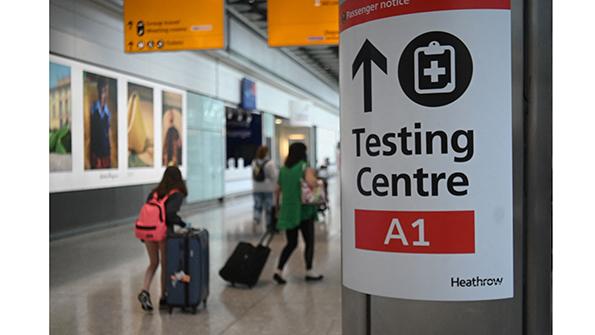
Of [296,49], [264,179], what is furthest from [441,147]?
[296,49]

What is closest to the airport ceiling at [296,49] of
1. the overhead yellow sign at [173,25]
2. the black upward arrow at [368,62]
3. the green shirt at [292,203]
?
the overhead yellow sign at [173,25]

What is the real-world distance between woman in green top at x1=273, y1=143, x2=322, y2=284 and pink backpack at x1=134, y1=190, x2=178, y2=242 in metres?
1.72

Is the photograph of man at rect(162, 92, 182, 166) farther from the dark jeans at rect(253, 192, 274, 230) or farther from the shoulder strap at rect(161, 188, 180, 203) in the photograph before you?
the shoulder strap at rect(161, 188, 180, 203)

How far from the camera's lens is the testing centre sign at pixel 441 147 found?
2461 mm

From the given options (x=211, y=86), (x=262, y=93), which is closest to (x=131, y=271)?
(x=211, y=86)

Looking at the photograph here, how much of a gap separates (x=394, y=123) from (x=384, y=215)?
1.28 feet

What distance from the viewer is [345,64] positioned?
278 centimetres

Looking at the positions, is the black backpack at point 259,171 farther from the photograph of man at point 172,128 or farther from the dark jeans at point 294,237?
the photograph of man at point 172,128

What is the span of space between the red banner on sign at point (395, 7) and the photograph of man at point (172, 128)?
14.8 m

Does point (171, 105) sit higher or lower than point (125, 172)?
higher

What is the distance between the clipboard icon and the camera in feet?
8.11

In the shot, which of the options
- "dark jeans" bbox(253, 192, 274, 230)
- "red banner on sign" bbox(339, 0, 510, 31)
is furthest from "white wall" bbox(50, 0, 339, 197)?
"red banner on sign" bbox(339, 0, 510, 31)

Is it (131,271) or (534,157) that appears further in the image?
(131,271)

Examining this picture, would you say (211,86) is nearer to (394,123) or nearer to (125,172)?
A: (125,172)
